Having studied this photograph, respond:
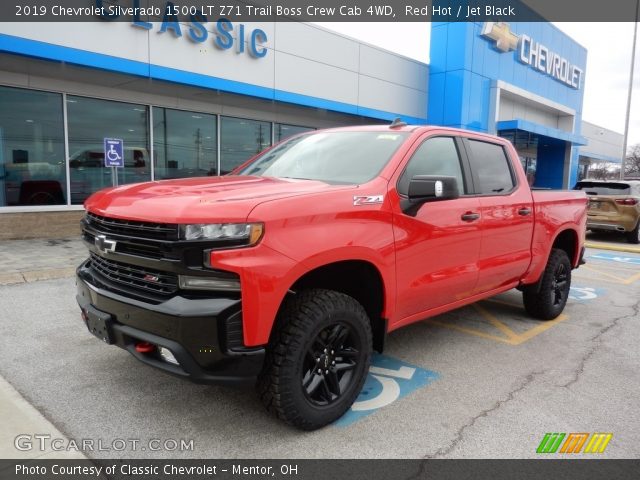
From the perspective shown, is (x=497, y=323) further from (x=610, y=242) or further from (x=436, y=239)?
(x=610, y=242)

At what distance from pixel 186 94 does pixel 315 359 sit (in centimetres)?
1073

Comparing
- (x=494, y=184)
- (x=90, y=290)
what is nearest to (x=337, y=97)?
(x=494, y=184)

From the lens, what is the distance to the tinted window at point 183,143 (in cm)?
1220

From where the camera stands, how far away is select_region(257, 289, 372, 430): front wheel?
2736 millimetres

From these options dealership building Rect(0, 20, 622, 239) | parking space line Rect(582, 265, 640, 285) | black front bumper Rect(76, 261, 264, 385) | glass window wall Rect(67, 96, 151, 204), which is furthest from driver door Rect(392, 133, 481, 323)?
glass window wall Rect(67, 96, 151, 204)

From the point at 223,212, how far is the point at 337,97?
13055 mm

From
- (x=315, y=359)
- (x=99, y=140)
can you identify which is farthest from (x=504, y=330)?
(x=99, y=140)

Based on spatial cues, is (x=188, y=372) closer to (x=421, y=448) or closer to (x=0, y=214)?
(x=421, y=448)

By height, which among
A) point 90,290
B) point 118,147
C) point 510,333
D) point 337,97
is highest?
point 337,97

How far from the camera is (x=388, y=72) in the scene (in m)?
16.8

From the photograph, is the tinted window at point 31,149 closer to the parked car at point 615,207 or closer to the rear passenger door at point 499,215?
the rear passenger door at point 499,215

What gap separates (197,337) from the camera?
2520 millimetres

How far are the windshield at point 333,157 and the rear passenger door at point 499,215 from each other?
1.01 meters

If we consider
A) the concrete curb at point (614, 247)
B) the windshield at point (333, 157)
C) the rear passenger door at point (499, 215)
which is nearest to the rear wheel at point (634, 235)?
the concrete curb at point (614, 247)
